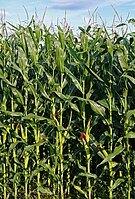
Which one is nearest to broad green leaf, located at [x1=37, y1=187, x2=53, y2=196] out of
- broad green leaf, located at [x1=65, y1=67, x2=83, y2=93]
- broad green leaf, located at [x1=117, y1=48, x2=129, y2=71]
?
broad green leaf, located at [x1=65, y1=67, x2=83, y2=93]

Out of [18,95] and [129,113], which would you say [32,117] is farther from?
[129,113]

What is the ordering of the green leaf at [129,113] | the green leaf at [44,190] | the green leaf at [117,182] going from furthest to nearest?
1. the green leaf at [44,190]
2. the green leaf at [117,182]
3. the green leaf at [129,113]

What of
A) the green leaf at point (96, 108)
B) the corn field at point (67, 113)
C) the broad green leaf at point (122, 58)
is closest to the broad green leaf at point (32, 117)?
the corn field at point (67, 113)

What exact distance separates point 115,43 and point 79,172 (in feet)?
5.40

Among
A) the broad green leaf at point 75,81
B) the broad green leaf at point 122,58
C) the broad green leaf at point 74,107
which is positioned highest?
the broad green leaf at point 122,58

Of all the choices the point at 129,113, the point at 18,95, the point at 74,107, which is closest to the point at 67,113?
the point at 74,107

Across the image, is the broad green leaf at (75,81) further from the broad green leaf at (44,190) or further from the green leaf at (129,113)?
the broad green leaf at (44,190)

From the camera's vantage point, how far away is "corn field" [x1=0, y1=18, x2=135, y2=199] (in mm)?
4621

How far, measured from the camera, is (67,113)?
503cm

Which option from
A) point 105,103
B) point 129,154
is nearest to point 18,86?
point 105,103

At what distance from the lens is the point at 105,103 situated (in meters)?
4.56

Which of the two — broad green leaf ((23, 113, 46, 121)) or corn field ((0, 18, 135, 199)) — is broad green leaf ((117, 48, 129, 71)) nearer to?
corn field ((0, 18, 135, 199))

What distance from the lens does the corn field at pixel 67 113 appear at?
15.2 feet

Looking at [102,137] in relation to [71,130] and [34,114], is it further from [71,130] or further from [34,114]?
[34,114]
